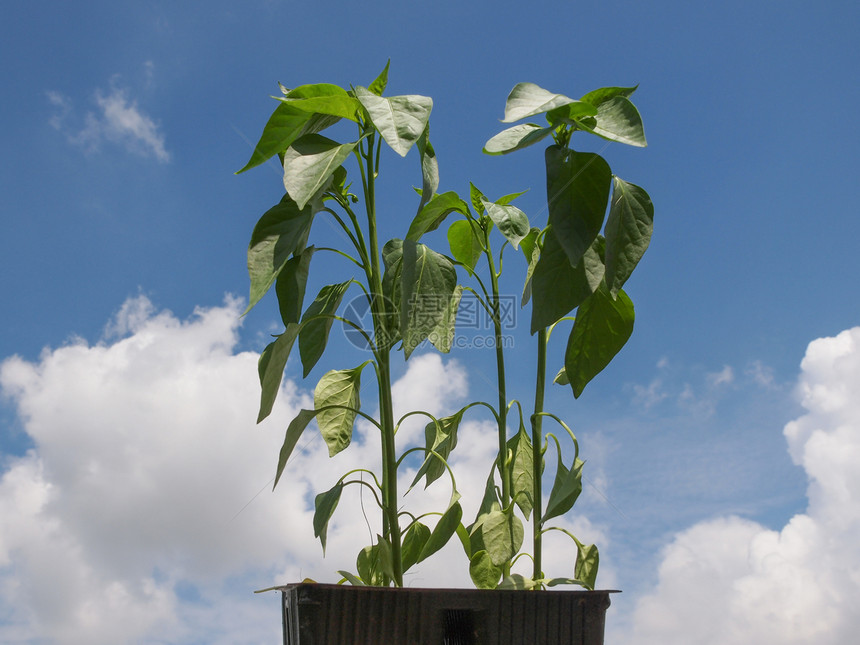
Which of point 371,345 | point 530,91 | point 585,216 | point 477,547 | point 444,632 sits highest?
point 530,91

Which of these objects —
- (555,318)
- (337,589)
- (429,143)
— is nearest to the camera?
(337,589)

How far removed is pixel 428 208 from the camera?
3.31 feet

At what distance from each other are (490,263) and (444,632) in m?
0.58

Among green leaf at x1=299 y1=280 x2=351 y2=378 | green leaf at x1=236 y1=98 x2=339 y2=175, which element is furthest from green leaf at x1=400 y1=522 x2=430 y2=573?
green leaf at x1=236 y1=98 x2=339 y2=175

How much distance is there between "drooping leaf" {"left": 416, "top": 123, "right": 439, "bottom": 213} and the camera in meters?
0.96

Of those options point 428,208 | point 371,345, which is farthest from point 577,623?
point 428,208

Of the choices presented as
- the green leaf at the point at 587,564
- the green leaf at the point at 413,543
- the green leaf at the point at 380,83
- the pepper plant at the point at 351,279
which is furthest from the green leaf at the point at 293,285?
the green leaf at the point at 587,564

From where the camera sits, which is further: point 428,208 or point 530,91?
point 428,208

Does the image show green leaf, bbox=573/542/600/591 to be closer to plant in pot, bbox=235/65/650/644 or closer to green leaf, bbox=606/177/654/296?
plant in pot, bbox=235/65/650/644

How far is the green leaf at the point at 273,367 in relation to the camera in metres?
0.98

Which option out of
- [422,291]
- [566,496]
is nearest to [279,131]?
[422,291]

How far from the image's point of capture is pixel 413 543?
109 cm

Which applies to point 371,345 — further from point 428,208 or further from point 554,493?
point 554,493

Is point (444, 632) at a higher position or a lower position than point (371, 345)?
Answer: lower
